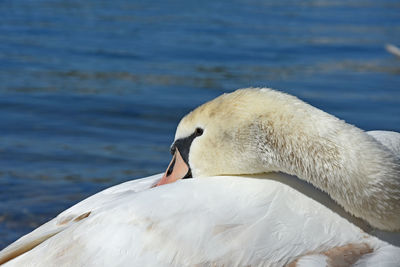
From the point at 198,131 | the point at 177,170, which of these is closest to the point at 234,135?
the point at 198,131

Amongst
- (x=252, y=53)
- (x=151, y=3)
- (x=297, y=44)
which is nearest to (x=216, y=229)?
(x=252, y=53)

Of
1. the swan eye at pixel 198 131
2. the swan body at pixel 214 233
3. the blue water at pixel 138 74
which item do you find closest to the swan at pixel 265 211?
the swan body at pixel 214 233

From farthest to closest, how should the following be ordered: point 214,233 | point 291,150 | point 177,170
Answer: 1. point 177,170
2. point 291,150
3. point 214,233

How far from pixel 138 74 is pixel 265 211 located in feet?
20.8

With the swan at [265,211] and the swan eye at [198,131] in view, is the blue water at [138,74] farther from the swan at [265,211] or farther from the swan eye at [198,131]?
the swan at [265,211]

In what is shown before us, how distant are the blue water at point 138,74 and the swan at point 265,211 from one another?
6.78 feet

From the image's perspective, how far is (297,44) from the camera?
1095 cm

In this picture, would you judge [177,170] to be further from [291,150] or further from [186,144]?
[291,150]

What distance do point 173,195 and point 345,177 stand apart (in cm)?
66

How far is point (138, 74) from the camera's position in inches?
363

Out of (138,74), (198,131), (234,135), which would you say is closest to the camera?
(234,135)

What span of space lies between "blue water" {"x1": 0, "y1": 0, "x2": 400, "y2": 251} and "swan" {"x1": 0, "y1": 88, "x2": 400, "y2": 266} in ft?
6.78

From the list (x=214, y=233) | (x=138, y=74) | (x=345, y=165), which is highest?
(x=345, y=165)

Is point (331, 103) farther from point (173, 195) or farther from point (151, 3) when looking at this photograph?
point (151, 3)
